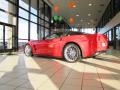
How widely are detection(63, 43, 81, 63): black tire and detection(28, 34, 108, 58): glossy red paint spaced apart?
4.7 inches

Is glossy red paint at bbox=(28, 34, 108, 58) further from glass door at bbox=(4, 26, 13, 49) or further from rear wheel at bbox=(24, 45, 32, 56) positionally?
glass door at bbox=(4, 26, 13, 49)

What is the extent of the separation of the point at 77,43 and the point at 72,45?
187 mm

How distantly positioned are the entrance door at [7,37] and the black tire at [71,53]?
5486mm

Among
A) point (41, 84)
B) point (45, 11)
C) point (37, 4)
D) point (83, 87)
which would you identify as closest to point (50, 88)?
point (41, 84)

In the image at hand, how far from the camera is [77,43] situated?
6457mm

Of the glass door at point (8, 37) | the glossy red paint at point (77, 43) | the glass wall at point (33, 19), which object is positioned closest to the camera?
the glossy red paint at point (77, 43)

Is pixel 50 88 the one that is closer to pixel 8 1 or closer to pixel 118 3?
pixel 8 1

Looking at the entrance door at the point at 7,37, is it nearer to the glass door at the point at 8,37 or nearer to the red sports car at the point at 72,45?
the glass door at the point at 8,37

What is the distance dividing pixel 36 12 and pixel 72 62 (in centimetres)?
1119

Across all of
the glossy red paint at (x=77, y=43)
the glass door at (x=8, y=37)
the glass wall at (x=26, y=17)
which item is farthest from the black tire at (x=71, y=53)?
the glass door at (x=8, y=37)

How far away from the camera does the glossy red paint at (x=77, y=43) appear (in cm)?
642

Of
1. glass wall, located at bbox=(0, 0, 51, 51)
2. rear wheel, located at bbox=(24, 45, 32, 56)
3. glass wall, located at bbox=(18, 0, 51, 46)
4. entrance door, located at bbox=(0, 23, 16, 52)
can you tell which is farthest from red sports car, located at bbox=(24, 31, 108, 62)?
glass wall, located at bbox=(18, 0, 51, 46)

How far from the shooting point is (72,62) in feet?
21.4

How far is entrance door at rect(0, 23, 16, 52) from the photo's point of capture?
11.3 m
